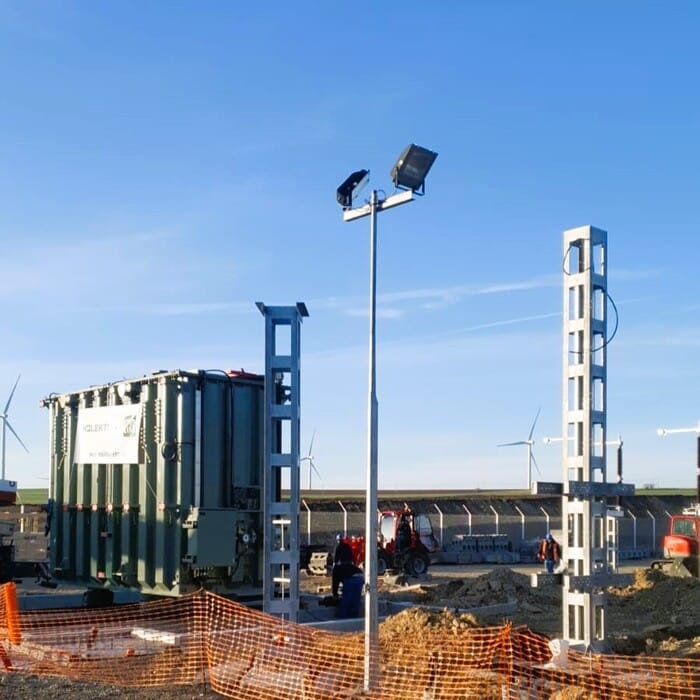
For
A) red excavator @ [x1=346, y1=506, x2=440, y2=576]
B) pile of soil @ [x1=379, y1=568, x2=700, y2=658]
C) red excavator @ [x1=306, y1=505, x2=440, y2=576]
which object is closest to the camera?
pile of soil @ [x1=379, y1=568, x2=700, y2=658]

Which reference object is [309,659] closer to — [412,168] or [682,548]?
[412,168]

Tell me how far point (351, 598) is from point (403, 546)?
1783 centimetres

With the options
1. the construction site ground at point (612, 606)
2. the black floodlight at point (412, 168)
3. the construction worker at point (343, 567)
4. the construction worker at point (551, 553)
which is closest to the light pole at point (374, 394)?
the black floodlight at point (412, 168)

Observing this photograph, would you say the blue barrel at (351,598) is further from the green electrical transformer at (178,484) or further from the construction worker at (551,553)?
the construction worker at (551,553)

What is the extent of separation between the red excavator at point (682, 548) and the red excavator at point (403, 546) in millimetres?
7397

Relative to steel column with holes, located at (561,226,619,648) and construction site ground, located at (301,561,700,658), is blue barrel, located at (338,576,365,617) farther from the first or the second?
steel column with holes, located at (561,226,619,648)

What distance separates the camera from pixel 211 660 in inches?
494

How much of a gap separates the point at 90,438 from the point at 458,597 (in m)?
9.51

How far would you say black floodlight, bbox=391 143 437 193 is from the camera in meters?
10.9

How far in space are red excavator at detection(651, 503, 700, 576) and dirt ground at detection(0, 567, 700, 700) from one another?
2510 millimetres

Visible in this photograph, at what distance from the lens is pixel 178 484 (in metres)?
16.5

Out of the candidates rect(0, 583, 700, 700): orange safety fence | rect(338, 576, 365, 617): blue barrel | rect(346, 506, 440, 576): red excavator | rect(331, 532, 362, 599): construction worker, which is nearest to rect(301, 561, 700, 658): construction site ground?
rect(338, 576, 365, 617): blue barrel

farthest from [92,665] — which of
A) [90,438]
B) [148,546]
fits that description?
[90,438]

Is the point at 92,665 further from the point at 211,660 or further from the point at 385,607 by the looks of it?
the point at 385,607
